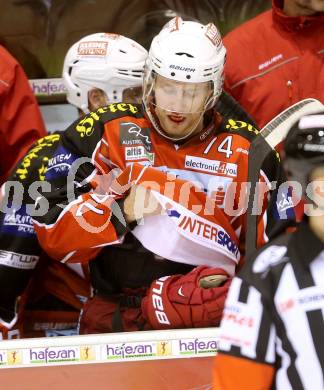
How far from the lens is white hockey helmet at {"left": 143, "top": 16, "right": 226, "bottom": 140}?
7.14ft

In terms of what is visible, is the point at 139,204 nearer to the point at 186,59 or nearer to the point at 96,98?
the point at 186,59

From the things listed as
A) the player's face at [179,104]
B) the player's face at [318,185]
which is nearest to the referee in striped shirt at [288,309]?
the player's face at [318,185]

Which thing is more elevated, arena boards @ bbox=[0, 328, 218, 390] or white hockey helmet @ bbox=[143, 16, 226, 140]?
white hockey helmet @ bbox=[143, 16, 226, 140]

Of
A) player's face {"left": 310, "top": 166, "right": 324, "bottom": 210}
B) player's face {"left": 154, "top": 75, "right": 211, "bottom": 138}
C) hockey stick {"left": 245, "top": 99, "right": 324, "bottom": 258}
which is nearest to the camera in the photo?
player's face {"left": 310, "top": 166, "right": 324, "bottom": 210}

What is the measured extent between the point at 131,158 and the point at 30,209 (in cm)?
32

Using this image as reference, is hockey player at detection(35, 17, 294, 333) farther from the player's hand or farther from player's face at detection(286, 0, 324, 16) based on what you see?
player's face at detection(286, 0, 324, 16)

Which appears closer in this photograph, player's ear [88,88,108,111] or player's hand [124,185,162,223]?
player's hand [124,185,162,223]

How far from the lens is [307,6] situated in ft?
8.78

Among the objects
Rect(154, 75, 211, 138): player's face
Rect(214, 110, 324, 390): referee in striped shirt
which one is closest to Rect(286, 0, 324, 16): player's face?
Rect(154, 75, 211, 138): player's face

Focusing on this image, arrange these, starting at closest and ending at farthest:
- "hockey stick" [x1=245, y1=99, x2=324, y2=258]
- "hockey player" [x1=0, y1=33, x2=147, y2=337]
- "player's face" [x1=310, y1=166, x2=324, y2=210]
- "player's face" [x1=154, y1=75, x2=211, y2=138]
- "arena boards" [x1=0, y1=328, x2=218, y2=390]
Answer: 1. "player's face" [x1=310, y1=166, x2=324, y2=210]
2. "arena boards" [x1=0, y1=328, x2=218, y2=390]
3. "hockey stick" [x1=245, y1=99, x2=324, y2=258]
4. "player's face" [x1=154, y1=75, x2=211, y2=138]
5. "hockey player" [x1=0, y1=33, x2=147, y2=337]

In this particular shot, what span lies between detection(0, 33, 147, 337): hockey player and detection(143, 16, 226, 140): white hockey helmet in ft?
1.01

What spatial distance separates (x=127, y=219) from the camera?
84.8 inches

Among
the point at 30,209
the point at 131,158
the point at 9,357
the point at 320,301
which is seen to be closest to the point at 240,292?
the point at 320,301

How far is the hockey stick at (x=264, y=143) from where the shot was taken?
2057 millimetres
